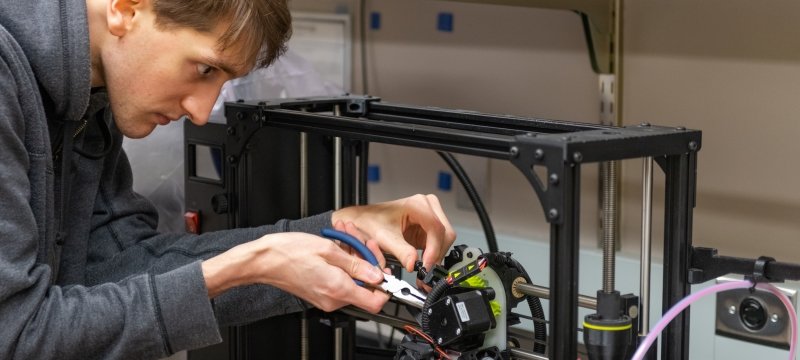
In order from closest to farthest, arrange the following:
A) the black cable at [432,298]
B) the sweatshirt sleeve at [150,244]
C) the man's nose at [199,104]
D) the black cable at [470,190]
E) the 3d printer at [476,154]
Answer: the 3d printer at [476,154]
the black cable at [432,298]
the man's nose at [199,104]
the sweatshirt sleeve at [150,244]
the black cable at [470,190]

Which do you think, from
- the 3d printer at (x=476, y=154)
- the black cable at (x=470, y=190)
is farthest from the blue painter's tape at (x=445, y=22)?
the 3d printer at (x=476, y=154)

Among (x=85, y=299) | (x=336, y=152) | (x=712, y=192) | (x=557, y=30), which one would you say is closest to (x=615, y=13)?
(x=557, y=30)

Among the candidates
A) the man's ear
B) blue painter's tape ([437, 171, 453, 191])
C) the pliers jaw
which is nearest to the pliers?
the pliers jaw

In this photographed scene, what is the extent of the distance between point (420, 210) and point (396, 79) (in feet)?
2.80

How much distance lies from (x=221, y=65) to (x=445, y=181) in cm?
99

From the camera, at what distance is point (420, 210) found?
134 cm

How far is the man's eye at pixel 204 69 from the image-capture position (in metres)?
1.16

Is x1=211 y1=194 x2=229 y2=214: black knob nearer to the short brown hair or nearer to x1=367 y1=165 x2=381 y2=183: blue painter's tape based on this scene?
the short brown hair

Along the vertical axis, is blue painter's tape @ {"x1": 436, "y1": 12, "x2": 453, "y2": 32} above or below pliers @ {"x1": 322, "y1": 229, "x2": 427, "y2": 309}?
above

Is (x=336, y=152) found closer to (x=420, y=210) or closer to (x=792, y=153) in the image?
(x=420, y=210)

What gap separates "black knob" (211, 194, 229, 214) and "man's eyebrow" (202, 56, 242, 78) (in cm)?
31

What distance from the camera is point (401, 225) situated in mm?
1346

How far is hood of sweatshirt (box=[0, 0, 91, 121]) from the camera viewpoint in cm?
112

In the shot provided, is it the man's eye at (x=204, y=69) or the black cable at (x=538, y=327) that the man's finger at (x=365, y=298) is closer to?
the black cable at (x=538, y=327)
